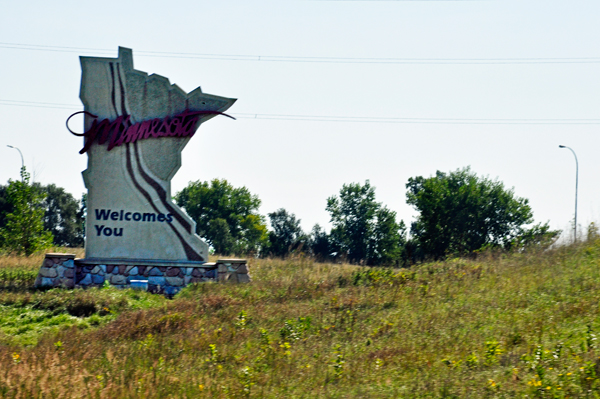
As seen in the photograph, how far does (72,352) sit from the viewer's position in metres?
11.3

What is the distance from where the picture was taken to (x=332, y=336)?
1272 centimetres

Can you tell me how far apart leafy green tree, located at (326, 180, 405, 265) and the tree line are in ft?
0.35

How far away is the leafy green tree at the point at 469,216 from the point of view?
5291 centimetres

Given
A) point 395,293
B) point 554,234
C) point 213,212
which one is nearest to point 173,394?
point 395,293

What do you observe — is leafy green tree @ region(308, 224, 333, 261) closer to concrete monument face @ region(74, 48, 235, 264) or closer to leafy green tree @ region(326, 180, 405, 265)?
leafy green tree @ region(326, 180, 405, 265)

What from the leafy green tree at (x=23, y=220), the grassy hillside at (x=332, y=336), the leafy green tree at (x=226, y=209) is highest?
the leafy green tree at (x=226, y=209)

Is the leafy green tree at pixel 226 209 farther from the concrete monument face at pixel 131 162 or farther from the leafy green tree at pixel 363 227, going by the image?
the concrete monument face at pixel 131 162

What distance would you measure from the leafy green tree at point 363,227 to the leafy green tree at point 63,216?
30.9 meters

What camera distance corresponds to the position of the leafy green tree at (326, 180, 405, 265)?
70750 millimetres

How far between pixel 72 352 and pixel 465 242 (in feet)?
154

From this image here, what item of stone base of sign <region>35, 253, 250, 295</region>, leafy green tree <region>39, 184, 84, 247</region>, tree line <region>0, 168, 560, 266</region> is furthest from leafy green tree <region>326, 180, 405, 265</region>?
stone base of sign <region>35, 253, 250, 295</region>

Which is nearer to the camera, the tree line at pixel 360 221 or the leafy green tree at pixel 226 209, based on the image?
the tree line at pixel 360 221

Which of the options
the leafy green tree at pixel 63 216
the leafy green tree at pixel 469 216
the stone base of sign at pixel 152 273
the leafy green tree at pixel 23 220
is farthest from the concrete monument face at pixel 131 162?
the leafy green tree at pixel 63 216

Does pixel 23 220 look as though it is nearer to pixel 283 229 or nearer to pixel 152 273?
pixel 152 273
